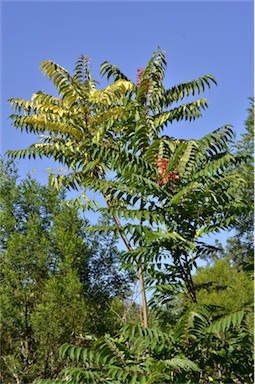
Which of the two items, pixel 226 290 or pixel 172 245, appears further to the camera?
pixel 226 290

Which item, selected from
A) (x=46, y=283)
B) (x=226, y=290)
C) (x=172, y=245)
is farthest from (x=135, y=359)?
(x=226, y=290)

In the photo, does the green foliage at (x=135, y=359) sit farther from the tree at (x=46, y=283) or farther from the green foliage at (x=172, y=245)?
the tree at (x=46, y=283)

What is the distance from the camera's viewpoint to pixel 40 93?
28.7 ft

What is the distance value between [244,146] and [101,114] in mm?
10775

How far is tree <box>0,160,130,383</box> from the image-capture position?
9594 mm

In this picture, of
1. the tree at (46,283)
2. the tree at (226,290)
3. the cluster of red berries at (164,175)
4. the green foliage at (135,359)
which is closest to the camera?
the green foliage at (135,359)

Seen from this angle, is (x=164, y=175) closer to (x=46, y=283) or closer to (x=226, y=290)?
(x=46, y=283)

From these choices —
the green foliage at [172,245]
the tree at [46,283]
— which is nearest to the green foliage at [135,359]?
the green foliage at [172,245]

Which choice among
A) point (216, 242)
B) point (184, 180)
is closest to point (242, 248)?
Result: point (216, 242)

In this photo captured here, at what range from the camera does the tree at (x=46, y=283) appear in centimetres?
959

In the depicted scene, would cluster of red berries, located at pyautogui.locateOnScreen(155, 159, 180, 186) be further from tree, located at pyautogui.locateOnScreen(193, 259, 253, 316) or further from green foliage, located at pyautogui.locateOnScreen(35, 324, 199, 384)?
tree, located at pyautogui.locateOnScreen(193, 259, 253, 316)

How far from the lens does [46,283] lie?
9883mm

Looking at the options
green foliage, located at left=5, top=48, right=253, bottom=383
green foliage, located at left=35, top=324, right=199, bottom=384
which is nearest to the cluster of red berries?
green foliage, located at left=5, top=48, right=253, bottom=383

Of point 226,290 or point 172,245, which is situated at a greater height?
point 226,290
